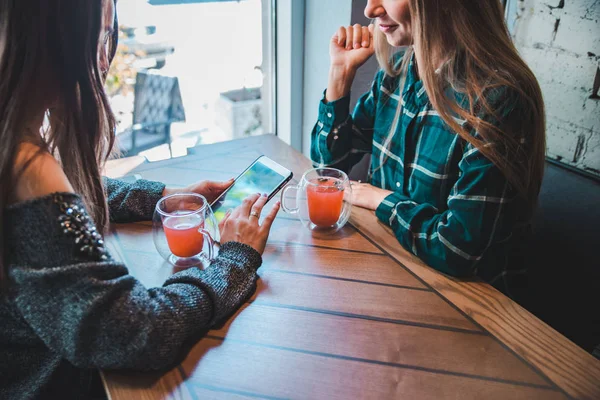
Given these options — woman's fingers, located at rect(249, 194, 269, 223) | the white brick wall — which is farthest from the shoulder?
the white brick wall

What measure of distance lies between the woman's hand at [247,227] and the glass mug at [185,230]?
0.03 meters

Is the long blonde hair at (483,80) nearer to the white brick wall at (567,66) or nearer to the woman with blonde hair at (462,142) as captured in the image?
the woman with blonde hair at (462,142)

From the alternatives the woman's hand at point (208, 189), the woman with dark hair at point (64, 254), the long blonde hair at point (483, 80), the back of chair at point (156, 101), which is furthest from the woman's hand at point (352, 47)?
the back of chair at point (156, 101)

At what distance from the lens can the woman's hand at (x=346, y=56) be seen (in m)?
1.41

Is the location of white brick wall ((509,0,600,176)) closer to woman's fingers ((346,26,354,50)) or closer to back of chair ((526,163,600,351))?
back of chair ((526,163,600,351))

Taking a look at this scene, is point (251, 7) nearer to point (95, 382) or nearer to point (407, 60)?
point (407, 60)

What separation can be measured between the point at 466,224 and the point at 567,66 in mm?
750

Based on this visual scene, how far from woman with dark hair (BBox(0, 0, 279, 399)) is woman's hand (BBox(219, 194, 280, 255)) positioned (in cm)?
9

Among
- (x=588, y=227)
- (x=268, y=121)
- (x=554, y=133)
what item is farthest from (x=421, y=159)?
(x=268, y=121)

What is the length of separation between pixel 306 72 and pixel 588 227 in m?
1.41

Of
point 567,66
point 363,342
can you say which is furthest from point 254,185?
point 567,66

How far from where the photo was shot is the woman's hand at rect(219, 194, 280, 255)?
954mm

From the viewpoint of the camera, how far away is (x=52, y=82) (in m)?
0.75

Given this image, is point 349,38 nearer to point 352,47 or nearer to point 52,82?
point 352,47
